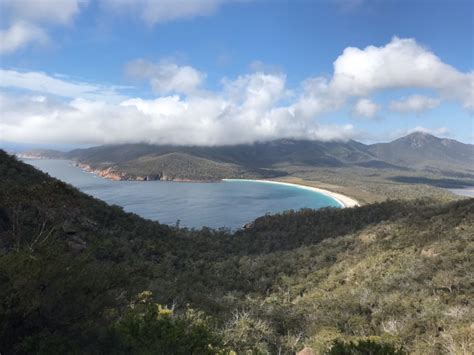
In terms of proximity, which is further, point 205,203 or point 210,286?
point 205,203

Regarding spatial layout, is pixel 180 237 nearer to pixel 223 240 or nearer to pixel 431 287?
pixel 223 240

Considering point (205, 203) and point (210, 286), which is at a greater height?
point (210, 286)

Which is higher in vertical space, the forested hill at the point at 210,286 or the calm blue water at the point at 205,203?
the forested hill at the point at 210,286

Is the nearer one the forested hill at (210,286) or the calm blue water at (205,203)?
the forested hill at (210,286)

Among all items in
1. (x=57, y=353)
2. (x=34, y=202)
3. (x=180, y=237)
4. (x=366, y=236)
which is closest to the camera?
(x=57, y=353)

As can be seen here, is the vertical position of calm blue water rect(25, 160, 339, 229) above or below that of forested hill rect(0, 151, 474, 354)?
below

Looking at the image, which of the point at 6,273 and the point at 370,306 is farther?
the point at 370,306

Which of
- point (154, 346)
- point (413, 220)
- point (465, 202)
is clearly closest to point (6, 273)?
point (154, 346)

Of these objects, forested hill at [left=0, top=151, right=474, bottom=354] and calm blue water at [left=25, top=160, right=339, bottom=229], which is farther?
calm blue water at [left=25, top=160, right=339, bottom=229]
